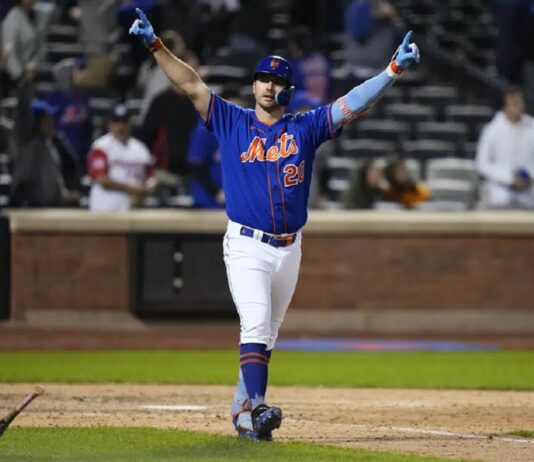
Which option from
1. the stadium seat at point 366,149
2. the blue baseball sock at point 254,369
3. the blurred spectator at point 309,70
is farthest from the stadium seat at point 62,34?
the blue baseball sock at point 254,369

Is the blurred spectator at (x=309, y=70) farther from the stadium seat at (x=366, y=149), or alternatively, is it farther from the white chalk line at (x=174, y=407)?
the white chalk line at (x=174, y=407)

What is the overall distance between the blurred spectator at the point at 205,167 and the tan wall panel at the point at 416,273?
1063 millimetres

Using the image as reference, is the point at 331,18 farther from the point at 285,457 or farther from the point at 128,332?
the point at 285,457

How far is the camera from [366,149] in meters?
19.2

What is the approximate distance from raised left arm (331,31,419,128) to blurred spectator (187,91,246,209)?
708 centimetres

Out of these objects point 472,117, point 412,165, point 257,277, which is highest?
point 472,117

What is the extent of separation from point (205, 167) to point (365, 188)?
187 centimetres

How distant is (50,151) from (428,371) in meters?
4.80

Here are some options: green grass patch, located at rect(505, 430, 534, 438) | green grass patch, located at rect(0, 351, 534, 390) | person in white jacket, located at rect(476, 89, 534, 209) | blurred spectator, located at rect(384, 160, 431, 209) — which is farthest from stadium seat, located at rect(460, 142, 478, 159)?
green grass patch, located at rect(505, 430, 534, 438)

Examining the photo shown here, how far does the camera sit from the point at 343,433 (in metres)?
8.95

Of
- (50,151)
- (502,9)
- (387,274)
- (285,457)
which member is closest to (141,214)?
(50,151)

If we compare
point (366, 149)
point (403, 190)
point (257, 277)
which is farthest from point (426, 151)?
point (257, 277)

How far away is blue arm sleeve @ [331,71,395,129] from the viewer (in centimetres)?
852

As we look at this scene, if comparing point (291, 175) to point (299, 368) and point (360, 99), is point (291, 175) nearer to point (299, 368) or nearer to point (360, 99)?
point (360, 99)
